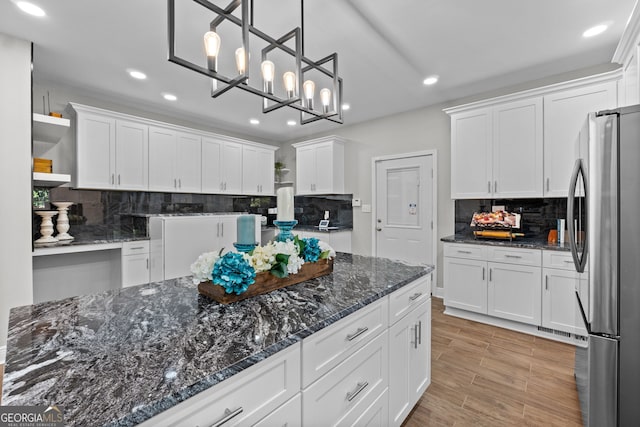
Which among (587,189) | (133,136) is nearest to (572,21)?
(587,189)

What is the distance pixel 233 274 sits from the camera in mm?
1150

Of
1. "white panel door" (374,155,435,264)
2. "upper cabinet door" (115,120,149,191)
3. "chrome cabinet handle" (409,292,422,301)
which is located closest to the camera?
"chrome cabinet handle" (409,292,422,301)

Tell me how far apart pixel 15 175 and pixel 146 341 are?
2.68 m

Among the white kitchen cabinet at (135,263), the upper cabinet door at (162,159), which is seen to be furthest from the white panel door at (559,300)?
the upper cabinet door at (162,159)

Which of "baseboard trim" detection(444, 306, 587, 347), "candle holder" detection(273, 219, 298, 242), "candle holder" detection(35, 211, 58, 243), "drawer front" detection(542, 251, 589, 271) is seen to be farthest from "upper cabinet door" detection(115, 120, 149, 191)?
"drawer front" detection(542, 251, 589, 271)

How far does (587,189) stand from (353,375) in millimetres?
1522

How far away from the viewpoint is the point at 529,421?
5.69 feet

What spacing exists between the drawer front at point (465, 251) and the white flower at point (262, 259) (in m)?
2.65

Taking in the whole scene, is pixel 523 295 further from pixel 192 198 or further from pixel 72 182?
pixel 72 182

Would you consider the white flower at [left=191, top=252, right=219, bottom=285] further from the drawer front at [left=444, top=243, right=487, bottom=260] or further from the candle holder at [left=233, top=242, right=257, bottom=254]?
the drawer front at [left=444, top=243, right=487, bottom=260]

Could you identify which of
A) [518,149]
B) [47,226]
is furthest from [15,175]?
[518,149]

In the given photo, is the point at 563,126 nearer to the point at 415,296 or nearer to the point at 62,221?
the point at 415,296

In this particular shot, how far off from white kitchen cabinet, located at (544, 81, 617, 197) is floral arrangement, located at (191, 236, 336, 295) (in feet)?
9.17

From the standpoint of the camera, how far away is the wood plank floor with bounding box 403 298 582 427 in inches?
69.6
